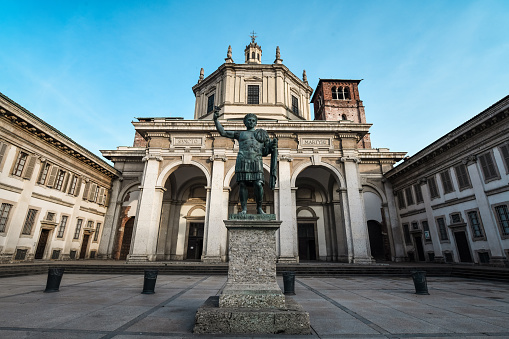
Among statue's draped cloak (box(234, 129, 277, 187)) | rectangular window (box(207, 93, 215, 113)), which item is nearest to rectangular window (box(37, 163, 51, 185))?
rectangular window (box(207, 93, 215, 113))

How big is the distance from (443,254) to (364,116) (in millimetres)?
23448

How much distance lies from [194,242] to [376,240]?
54.5ft

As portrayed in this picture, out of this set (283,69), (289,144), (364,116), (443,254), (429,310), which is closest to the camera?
(429,310)

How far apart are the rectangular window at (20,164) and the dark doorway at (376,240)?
25.9 metres

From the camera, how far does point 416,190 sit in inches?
776

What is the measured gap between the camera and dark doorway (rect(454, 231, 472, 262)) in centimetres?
1534

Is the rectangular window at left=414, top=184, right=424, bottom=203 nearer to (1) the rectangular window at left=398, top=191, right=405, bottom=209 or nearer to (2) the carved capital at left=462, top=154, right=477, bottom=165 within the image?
(1) the rectangular window at left=398, top=191, right=405, bottom=209

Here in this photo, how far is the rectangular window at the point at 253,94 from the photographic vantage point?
78.3 ft

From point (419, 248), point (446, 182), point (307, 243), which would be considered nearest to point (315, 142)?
point (446, 182)

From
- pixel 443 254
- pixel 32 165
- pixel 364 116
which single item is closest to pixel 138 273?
pixel 32 165

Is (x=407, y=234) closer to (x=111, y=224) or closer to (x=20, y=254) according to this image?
(x=111, y=224)

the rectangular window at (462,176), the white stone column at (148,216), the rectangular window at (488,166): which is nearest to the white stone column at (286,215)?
the white stone column at (148,216)

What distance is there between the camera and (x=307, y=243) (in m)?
23.2

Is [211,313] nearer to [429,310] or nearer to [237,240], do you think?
[237,240]
